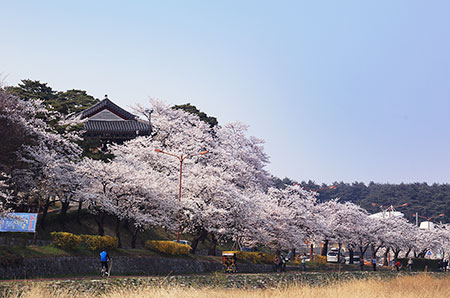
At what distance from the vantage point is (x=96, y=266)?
3634cm

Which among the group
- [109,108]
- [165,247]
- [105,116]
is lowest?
[165,247]

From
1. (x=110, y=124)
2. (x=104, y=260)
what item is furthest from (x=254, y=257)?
(x=110, y=124)

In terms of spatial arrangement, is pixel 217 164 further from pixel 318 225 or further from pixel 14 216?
pixel 14 216

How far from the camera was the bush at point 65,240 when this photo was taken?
34969 mm

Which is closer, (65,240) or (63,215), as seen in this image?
(65,240)

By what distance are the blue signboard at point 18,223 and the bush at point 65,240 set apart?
1778 mm

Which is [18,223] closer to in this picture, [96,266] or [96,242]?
[96,242]

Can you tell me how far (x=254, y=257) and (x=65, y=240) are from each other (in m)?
→ 23.4

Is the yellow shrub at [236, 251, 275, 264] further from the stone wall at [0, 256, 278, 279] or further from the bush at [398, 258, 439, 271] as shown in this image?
the bush at [398, 258, 439, 271]

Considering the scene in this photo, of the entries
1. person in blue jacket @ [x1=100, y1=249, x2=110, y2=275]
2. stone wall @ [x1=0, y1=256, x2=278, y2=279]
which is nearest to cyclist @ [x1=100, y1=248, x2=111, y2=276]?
person in blue jacket @ [x1=100, y1=249, x2=110, y2=275]

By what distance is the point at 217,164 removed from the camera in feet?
229

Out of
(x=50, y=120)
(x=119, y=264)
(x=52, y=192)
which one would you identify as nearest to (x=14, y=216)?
(x=52, y=192)

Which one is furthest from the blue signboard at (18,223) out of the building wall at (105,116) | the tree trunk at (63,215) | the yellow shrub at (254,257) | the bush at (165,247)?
the building wall at (105,116)

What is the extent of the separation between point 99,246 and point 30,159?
7.96m
